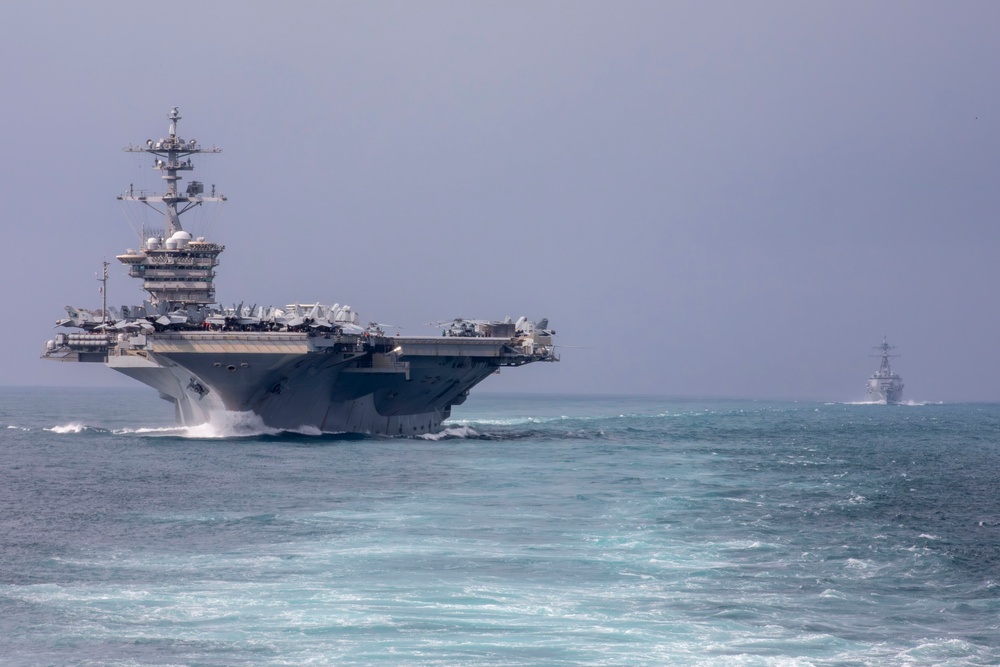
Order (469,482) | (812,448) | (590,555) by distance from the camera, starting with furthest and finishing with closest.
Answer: (812,448) < (469,482) < (590,555)

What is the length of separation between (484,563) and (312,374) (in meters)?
27.1

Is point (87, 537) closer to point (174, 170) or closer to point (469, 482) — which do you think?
point (469, 482)

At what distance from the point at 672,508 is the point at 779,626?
13.5m

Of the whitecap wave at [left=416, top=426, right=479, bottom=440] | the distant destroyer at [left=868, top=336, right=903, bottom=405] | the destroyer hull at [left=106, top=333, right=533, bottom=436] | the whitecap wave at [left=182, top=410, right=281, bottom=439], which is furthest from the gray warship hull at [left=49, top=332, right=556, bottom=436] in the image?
the distant destroyer at [left=868, top=336, right=903, bottom=405]

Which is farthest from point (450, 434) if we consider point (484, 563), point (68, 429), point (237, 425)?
point (484, 563)

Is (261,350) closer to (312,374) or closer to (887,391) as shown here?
(312,374)

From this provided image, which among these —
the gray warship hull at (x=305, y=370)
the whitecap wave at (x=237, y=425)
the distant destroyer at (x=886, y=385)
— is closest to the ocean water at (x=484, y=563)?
the gray warship hull at (x=305, y=370)

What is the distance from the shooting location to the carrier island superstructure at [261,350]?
44.1 m

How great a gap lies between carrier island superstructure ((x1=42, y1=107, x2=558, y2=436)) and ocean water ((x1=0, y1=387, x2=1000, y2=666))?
144 inches

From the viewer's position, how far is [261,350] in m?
43.3

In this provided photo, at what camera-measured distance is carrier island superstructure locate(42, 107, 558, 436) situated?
44.1m

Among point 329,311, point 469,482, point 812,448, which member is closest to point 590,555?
point 469,482

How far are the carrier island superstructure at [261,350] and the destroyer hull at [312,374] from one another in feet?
0.18

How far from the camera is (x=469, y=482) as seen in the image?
36094 millimetres
